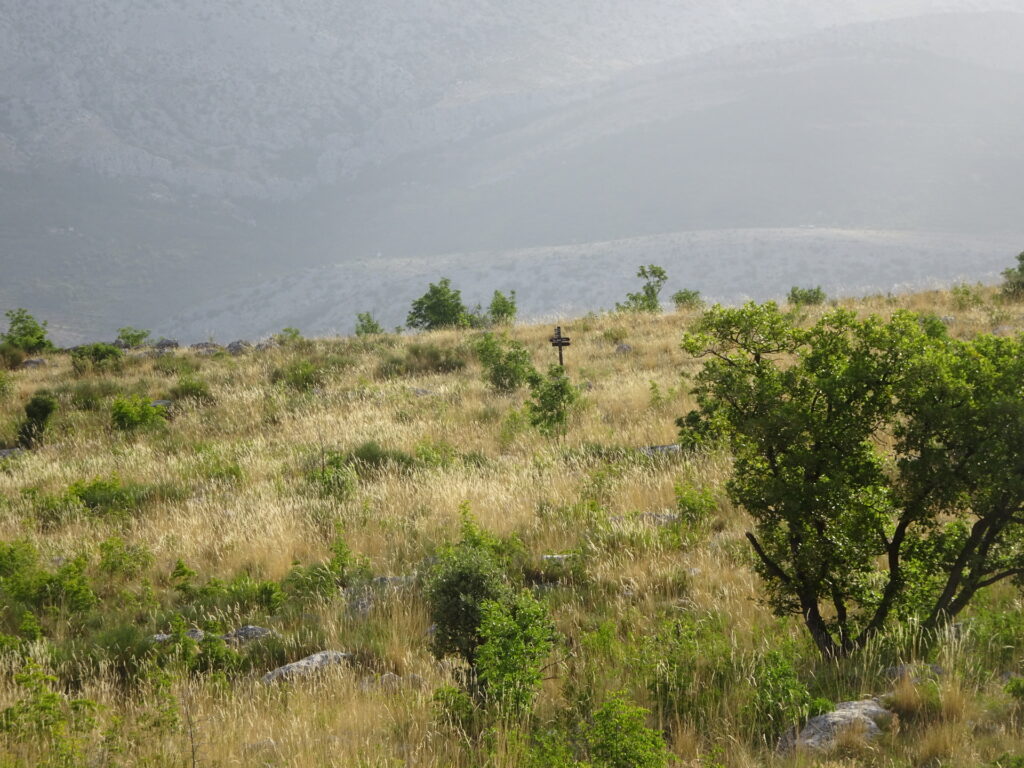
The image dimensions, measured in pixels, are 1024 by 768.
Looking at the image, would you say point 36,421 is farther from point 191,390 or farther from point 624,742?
point 624,742

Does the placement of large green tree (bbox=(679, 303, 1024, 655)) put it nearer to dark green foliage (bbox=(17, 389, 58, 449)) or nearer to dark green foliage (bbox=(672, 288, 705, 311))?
dark green foliage (bbox=(17, 389, 58, 449))

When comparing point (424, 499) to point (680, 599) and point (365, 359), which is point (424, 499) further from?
point (365, 359)

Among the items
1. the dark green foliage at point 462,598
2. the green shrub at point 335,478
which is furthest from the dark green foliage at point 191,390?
the dark green foliage at point 462,598

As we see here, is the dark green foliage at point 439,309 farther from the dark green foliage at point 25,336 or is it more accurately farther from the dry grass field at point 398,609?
the dry grass field at point 398,609

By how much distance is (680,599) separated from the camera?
511 cm

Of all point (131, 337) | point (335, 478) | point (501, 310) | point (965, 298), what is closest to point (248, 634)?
point (335, 478)

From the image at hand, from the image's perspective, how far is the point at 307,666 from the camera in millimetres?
4590

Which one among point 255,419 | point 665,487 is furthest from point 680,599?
point 255,419

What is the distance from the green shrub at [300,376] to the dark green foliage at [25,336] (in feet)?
38.9

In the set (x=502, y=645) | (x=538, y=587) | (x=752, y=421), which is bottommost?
(x=538, y=587)

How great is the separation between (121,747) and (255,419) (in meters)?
11.3

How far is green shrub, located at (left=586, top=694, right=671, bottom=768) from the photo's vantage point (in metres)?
3.05

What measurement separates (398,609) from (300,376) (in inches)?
513

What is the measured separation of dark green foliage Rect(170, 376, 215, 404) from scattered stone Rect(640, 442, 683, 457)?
10.9m
